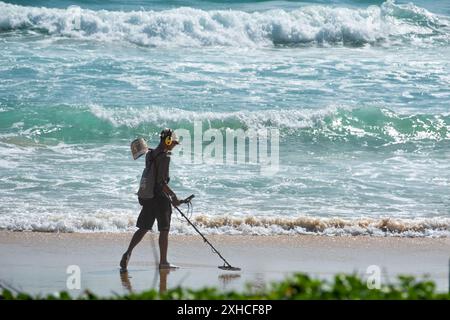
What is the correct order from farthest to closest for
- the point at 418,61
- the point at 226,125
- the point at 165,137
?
the point at 418,61 < the point at 226,125 < the point at 165,137

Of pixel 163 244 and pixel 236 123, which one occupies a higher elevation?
pixel 236 123

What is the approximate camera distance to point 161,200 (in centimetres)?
979

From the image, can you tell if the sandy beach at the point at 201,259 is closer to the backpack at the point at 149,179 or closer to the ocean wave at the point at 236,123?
the backpack at the point at 149,179

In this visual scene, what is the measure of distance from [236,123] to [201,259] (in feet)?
28.0

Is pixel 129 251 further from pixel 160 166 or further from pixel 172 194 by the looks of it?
pixel 160 166

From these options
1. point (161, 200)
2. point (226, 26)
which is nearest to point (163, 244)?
point (161, 200)

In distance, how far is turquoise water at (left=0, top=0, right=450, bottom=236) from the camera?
43.0ft

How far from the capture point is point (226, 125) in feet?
61.8

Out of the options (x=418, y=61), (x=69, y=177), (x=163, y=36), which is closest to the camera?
(x=69, y=177)

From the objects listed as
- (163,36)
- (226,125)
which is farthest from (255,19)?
(226,125)
